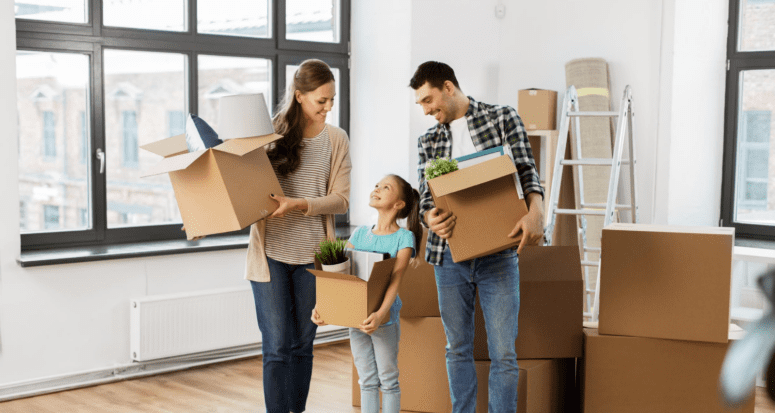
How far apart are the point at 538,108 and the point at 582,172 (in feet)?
1.37

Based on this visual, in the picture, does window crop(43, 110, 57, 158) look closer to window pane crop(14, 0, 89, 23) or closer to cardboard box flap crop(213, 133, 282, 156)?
window pane crop(14, 0, 89, 23)

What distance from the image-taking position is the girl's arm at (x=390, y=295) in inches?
84.0

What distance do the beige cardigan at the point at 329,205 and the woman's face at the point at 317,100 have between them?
0.36 feet

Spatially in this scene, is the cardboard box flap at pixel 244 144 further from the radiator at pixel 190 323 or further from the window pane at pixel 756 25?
A: the window pane at pixel 756 25

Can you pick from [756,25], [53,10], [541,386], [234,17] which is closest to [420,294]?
[541,386]

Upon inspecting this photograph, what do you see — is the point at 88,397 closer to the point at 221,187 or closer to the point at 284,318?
the point at 284,318

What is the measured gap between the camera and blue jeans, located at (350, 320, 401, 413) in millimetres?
2268

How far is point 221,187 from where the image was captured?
6.71 feet

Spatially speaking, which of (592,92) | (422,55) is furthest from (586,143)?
(422,55)

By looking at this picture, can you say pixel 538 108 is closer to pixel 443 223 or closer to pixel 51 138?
pixel 443 223

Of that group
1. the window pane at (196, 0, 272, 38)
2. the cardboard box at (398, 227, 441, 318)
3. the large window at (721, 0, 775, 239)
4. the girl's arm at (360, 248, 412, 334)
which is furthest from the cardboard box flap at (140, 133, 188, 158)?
the large window at (721, 0, 775, 239)

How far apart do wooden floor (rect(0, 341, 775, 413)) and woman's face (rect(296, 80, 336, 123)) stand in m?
1.38

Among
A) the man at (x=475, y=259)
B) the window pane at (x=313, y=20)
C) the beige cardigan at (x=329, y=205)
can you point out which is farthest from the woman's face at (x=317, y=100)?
the window pane at (x=313, y=20)

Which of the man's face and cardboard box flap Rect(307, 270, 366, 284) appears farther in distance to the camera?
the man's face
